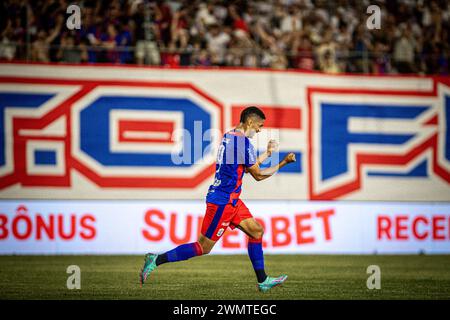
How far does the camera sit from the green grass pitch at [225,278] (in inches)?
482

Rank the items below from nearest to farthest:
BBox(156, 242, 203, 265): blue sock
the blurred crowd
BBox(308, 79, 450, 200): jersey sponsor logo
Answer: BBox(156, 242, 203, 265): blue sock < the blurred crowd < BBox(308, 79, 450, 200): jersey sponsor logo

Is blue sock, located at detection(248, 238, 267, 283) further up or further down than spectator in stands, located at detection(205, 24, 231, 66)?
further down

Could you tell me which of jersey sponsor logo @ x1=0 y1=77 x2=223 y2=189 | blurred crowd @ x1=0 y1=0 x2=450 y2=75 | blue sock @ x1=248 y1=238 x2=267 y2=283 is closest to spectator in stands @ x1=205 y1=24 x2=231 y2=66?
blurred crowd @ x1=0 y1=0 x2=450 y2=75

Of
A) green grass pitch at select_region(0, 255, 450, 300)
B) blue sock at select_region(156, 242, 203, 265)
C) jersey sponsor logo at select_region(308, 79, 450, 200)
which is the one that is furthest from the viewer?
jersey sponsor logo at select_region(308, 79, 450, 200)

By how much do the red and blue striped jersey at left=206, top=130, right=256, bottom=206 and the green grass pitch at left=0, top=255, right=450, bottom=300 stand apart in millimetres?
1327

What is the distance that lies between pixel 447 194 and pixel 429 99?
7.92 feet

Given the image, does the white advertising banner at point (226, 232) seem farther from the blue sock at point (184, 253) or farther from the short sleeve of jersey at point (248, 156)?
the short sleeve of jersey at point (248, 156)

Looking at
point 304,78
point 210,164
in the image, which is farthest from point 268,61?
point 210,164

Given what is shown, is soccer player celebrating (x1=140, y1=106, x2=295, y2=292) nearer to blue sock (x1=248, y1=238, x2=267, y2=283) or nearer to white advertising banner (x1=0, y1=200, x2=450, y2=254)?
blue sock (x1=248, y1=238, x2=267, y2=283)

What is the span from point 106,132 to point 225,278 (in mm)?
7835

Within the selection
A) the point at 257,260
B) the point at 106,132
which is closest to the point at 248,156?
the point at 257,260

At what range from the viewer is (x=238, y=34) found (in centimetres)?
2255

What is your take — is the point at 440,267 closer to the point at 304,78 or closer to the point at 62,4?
the point at 304,78

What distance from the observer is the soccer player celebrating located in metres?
12.5
